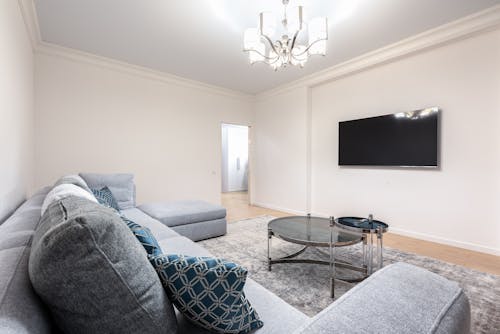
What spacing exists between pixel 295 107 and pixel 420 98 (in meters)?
2.20

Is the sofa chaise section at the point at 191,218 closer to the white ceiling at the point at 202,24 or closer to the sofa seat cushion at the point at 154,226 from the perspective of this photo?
the sofa seat cushion at the point at 154,226

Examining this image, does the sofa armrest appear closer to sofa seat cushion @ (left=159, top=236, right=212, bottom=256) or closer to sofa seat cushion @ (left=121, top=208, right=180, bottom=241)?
sofa seat cushion @ (left=159, top=236, right=212, bottom=256)

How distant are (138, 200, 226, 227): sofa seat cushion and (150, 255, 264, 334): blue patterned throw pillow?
2201mm

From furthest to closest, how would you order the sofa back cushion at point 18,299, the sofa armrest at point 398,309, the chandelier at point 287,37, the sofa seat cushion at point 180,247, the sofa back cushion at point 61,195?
the chandelier at point 287,37 → the sofa seat cushion at point 180,247 → the sofa back cushion at point 61,195 → the sofa armrest at point 398,309 → the sofa back cushion at point 18,299

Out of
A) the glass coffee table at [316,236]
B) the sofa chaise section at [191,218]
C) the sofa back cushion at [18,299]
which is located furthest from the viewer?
the sofa chaise section at [191,218]

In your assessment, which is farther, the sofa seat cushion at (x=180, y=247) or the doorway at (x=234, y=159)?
the doorway at (x=234, y=159)

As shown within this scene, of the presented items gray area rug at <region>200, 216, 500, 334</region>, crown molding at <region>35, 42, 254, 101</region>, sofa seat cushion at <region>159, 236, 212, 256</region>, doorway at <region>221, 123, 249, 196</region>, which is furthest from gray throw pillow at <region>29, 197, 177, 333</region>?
doorway at <region>221, 123, 249, 196</region>

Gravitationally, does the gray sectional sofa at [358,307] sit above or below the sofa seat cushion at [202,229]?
above

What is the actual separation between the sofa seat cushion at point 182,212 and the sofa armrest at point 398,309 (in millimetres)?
2458

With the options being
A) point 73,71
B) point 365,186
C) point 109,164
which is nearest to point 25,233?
point 109,164

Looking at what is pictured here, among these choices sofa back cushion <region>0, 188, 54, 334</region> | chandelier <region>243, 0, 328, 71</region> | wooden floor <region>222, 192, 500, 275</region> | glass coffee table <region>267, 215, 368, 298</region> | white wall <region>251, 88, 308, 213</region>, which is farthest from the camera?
white wall <region>251, 88, 308, 213</region>

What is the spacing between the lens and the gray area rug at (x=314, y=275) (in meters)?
1.73

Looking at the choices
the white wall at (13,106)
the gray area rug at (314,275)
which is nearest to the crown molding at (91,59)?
the white wall at (13,106)

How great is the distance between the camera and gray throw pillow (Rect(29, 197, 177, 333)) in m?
0.52
